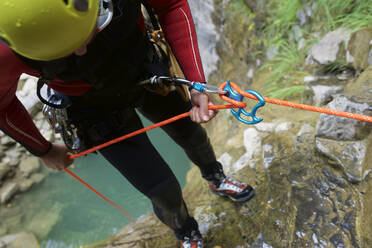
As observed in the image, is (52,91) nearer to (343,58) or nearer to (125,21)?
(125,21)

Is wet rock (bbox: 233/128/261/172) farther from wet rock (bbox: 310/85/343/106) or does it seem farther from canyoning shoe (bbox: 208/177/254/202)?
wet rock (bbox: 310/85/343/106)

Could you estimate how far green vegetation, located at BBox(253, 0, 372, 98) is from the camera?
2.13 meters

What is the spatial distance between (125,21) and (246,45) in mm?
2596

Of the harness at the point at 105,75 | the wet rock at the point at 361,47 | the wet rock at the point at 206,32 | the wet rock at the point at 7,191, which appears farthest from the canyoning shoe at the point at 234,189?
the wet rock at the point at 7,191

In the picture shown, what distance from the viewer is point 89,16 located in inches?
29.6

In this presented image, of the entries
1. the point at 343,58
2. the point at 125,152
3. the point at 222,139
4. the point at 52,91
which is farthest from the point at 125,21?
the point at 222,139

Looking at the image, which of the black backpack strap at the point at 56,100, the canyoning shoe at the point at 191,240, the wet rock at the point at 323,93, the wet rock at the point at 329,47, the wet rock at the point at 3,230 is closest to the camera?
the black backpack strap at the point at 56,100

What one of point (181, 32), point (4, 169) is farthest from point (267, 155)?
point (4, 169)

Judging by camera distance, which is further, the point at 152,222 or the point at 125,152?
the point at 152,222

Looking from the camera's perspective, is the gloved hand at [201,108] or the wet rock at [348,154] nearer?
the gloved hand at [201,108]

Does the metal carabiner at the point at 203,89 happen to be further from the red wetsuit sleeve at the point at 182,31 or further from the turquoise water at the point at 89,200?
the turquoise water at the point at 89,200

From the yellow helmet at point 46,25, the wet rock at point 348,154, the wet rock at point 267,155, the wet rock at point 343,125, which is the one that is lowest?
the wet rock at point 267,155

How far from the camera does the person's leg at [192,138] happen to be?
1.34 meters

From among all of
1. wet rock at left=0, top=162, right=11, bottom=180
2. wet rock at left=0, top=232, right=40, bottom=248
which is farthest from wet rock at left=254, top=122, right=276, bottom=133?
wet rock at left=0, top=162, right=11, bottom=180
